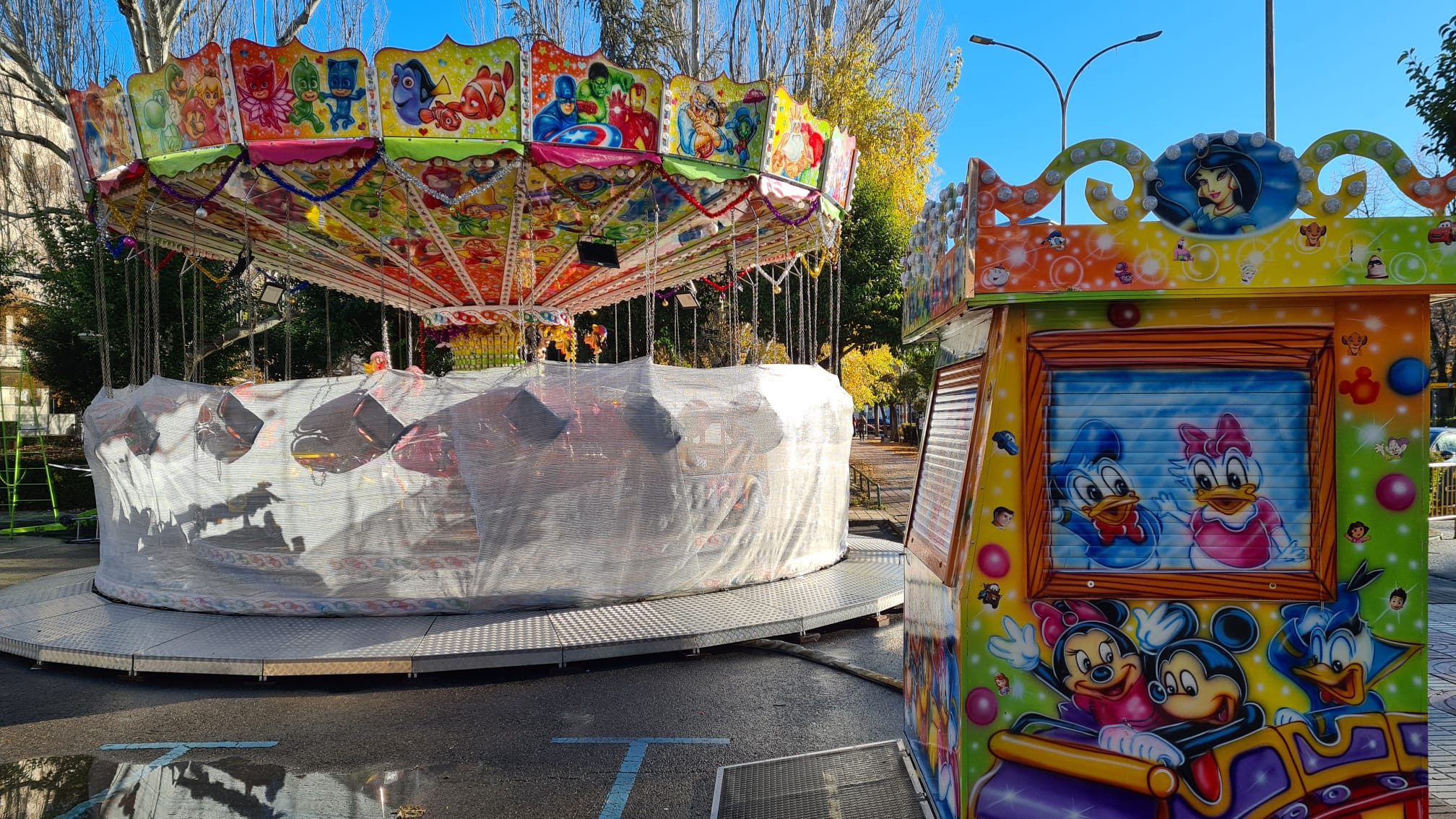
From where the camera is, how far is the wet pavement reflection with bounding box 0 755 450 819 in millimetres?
4445

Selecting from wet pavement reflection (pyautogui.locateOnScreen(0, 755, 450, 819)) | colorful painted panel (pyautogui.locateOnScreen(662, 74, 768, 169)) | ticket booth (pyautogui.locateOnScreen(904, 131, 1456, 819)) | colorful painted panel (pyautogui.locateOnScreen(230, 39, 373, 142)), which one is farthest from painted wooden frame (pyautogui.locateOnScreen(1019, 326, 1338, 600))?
colorful painted panel (pyautogui.locateOnScreen(230, 39, 373, 142))

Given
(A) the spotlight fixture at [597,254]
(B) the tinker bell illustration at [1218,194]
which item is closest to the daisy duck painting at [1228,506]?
(B) the tinker bell illustration at [1218,194]

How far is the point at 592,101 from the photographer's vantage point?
8.34 metres

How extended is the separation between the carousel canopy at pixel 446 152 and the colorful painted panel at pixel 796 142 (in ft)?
0.07

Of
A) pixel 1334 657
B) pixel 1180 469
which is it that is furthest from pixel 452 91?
pixel 1334 657

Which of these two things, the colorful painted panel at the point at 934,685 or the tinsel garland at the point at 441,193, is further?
the tinsel garland at the point at 441,193

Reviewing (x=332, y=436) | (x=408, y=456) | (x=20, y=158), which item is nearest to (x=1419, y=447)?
(x=408, y=456)

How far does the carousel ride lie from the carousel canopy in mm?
27

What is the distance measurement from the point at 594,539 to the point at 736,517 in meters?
1.55

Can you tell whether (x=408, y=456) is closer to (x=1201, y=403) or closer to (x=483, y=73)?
(x=483, y=73)

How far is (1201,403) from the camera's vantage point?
2896 millimetres

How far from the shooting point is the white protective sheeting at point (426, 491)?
8.04 metres

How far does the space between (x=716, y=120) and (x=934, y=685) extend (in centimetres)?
686

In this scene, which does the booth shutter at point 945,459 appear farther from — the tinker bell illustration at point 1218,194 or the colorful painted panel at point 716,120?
the colorful painted panel at point 716,120
